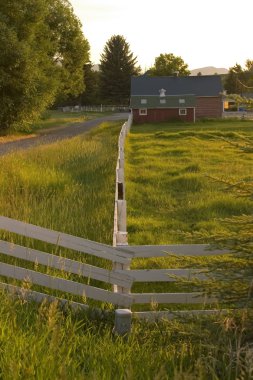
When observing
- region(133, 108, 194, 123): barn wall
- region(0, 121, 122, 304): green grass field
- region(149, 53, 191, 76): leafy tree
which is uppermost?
region(149, 53, 191, 76): leafy tree

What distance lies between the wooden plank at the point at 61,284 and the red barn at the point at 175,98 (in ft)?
181

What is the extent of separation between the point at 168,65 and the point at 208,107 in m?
43.8

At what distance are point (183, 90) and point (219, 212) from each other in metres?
53.3

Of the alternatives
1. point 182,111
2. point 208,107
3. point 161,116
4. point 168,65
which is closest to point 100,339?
point 161,116

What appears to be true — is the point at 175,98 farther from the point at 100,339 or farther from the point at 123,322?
the point at 100,339

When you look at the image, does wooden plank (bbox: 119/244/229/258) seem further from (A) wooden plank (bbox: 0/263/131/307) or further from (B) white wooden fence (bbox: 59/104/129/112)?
(B) white wooden fence (bbox: 59/104/129/112)

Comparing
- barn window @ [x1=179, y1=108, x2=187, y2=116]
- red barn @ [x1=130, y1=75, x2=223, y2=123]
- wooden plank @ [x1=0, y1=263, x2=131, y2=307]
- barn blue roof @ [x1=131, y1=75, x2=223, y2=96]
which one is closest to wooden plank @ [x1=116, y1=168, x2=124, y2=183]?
wooden plank @ [x1=0, y1=263, x2=131, y2=307]

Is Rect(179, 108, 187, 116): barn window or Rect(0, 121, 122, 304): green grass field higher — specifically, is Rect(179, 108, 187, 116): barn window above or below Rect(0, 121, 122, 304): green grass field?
above

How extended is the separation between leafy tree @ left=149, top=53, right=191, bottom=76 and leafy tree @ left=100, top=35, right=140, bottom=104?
13.7 ft

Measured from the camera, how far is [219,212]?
35.8 feet

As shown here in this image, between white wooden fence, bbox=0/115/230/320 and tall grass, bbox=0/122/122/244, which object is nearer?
white wooden fence, bbox=0/115/230/320

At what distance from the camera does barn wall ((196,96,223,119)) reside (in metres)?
62.8

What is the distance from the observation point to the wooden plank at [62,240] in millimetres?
5074

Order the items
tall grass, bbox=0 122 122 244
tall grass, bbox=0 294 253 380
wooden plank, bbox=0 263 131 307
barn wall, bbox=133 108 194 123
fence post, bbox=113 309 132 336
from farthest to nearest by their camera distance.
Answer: barn wall, bbox=133 108 194 123 → tall grass, bbox=0 122 122 244 → wooden plank, bbox=0 263 131 307 → fence post, bbox=113 309 132 336 → tall grass, bbox=0 294 253 380
